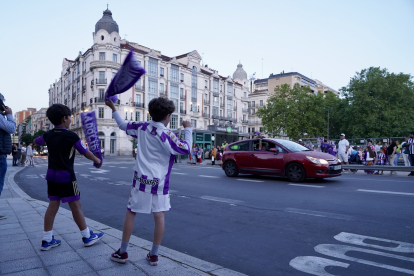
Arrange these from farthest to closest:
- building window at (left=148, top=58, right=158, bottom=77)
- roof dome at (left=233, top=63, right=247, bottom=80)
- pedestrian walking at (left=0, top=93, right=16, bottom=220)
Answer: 1. roof dome at (left=233, top=63, right=247, bottom=80)
2. building window at (left=148, top=58, right=158, bottom=77)
3. pedestrian walking at (left=0, top=93, right=16, bottom=220)

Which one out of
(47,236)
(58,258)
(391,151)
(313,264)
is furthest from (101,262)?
(391,151)

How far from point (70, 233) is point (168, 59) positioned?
2560 inches

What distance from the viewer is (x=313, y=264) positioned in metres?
3.46

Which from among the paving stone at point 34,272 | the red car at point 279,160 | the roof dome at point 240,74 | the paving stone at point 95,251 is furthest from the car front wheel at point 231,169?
the roof dome at point 240,74

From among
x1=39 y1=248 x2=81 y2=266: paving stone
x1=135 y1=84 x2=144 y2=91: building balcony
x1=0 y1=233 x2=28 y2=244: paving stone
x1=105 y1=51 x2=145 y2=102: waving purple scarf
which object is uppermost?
x1=135 y1=84 x2=144 y2=91: building balcony

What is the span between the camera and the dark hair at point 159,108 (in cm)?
327

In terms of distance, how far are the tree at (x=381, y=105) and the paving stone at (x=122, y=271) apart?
2051 inches

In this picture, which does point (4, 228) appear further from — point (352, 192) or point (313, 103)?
point (313, 103)

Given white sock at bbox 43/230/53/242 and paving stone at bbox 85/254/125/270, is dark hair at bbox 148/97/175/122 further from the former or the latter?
white sock at bbox 43/230/53/242

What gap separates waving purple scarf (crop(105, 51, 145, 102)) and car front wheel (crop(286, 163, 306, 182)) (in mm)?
8803

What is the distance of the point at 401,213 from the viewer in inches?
232

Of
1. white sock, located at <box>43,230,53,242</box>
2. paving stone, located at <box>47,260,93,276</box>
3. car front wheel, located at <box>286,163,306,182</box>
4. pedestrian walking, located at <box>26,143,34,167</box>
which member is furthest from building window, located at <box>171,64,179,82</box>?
paving stone, located at <box>47,260,93,276</box>

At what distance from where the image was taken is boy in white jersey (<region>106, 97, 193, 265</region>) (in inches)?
126

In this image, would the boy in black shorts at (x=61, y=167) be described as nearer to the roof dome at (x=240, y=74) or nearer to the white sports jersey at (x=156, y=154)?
the white sports jersey at (x=156, y=154)
